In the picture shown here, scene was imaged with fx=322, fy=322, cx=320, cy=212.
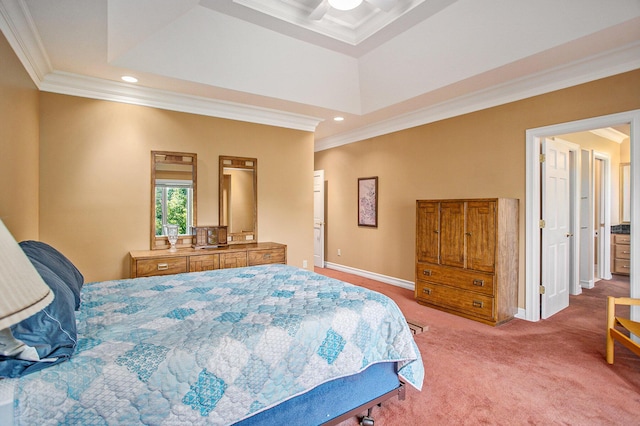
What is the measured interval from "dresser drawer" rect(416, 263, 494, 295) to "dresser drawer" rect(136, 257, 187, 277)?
293 centimetres

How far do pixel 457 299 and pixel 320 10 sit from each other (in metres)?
3.42

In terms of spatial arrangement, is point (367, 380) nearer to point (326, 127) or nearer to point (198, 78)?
point (198, 78)

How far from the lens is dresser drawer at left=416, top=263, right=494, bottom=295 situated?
3559mm

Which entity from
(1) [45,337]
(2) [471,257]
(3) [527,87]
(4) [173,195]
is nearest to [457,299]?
(2) [471,257]

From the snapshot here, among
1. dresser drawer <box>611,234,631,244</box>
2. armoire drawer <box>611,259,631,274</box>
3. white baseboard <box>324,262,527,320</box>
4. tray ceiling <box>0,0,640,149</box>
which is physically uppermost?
tray ceiling <box>0,0,640,149</box>

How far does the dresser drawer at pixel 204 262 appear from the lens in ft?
11.8

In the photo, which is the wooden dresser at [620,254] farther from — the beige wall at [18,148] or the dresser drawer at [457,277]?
the beige wall at [18,148]

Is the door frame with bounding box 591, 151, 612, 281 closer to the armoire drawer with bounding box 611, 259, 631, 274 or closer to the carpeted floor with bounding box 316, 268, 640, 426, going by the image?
the armoire drawer with bounding box 611, 259, 631, 274

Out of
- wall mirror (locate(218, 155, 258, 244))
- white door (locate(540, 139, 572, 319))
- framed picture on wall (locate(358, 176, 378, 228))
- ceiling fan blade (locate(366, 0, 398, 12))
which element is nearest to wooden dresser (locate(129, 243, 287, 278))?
wall mirror (locate(218, 155, 258, 244))

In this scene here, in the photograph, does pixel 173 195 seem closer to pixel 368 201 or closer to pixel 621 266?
pixel 368 201

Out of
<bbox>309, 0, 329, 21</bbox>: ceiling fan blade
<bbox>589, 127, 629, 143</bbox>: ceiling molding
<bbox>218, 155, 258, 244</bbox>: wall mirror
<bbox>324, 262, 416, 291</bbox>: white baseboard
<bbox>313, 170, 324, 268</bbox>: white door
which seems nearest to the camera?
<bbox>309, 0, 329, 21</bbox>: ceiling fan blade

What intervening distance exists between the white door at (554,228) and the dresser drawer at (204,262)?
3760mm

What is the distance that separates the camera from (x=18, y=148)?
259 cm

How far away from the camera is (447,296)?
3.92 meters
